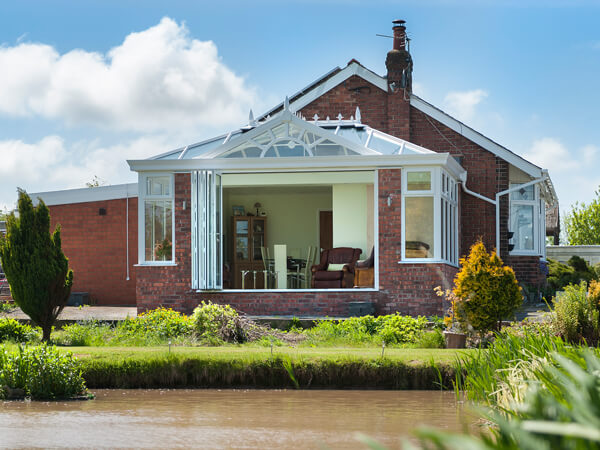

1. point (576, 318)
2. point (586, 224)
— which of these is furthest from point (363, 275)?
point (586, 224)

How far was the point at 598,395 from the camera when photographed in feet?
8.14

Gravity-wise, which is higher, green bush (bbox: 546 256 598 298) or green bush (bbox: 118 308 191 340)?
green bush (bbox: 546 256 598 298)

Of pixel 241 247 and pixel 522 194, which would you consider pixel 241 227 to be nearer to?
pixel 241 247

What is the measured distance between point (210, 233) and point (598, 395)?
1274cm

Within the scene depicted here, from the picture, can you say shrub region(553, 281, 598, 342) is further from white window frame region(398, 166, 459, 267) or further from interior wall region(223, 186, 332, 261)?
interior wall region(223, 186, 332, 261)

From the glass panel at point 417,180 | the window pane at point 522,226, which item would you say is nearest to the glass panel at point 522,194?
the window pane at point 522,226

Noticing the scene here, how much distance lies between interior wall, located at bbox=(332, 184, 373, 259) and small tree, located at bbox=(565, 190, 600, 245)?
31.0 meters

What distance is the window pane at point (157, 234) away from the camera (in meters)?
15.2

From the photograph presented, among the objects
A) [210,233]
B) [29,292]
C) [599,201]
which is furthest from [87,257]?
[599,201]

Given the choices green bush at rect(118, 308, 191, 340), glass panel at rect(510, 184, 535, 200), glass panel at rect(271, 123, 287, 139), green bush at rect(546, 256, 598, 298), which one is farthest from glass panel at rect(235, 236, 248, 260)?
green bush at rect(546, 256, 598, 298)

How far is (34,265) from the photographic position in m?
12.1

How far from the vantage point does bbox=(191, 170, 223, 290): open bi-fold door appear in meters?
14.9

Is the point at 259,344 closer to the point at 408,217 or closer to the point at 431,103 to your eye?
the point at 408,217

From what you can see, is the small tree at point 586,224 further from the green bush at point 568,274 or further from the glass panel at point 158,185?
the glass panel at point 158,185
